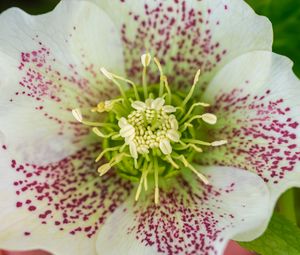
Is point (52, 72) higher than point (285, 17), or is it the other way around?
point (285, 17)

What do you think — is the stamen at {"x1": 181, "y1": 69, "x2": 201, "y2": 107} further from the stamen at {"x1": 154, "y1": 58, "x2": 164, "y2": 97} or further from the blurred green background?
the blurred green background

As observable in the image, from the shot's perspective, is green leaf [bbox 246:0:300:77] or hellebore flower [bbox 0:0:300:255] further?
green leaf [bbox 246:0:300:77]

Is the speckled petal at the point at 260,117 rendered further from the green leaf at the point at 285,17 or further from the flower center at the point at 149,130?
the green leaf at the point at 285,17

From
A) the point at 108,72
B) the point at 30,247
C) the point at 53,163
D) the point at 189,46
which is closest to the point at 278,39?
the point at 189,46

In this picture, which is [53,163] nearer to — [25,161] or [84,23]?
[25,161]

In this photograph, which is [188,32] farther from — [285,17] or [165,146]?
[285,17]

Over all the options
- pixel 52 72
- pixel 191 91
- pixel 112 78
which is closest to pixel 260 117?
pixel 191 91

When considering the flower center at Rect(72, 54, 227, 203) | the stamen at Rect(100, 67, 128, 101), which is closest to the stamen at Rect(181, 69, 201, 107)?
the flower center at Rect(72, 54, 227, 203)

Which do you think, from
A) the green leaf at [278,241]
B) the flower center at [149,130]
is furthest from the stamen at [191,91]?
the green leaf at [278,241]
